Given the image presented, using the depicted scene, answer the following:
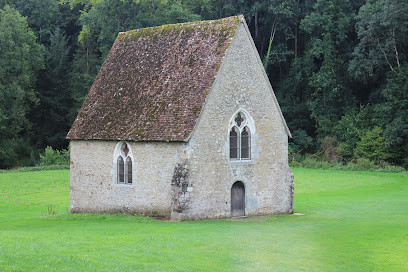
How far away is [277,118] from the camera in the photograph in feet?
105

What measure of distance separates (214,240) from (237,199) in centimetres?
851

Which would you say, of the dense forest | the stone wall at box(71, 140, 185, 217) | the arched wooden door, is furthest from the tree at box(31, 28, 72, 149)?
the arched wooden door

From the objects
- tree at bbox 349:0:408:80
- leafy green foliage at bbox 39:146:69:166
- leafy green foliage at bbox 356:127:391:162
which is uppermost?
tree at bbox 349:0:408:80

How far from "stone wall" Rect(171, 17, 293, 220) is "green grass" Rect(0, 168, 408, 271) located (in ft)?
3.84

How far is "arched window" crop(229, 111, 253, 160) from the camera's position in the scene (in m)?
30.2

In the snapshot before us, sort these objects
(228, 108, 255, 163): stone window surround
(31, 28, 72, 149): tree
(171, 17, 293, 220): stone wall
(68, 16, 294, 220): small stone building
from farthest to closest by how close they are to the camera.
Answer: (31, 28, 72, 149): tree
(228, 108, 255, 163): stone window surround
(68, 16, 294, 220): small stone building
(171, 17, 293, 220): stone wall

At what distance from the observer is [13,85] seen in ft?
224

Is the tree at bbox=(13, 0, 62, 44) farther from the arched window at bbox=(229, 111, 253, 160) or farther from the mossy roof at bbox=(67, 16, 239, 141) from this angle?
the arched window at bbox=(229, 111, 253, 160)

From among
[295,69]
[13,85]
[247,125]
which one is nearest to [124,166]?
[247,125]

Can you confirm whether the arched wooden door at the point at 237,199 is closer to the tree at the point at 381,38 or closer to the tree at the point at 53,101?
the tree at the point at 381,38

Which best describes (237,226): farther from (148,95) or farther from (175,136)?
(148,95)

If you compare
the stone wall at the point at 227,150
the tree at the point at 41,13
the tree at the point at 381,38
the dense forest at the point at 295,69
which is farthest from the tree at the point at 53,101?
the stone wall at the point at 227,150

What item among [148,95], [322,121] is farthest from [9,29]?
[148,95]

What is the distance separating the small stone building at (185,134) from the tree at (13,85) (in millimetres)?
37885
